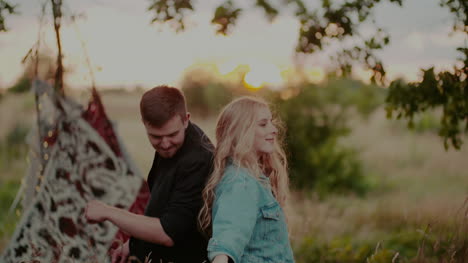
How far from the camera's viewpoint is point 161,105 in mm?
2814

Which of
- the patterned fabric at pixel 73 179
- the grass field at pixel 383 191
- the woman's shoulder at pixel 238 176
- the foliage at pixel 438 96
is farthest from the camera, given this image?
the grass field at pixel 383 191

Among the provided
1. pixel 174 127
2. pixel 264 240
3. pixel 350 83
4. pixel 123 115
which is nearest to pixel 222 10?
pixel 174 127

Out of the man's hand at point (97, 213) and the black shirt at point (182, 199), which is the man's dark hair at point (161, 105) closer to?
the black shirt at point (182, 199)

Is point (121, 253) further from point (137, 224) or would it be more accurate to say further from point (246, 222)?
point (246, 222)

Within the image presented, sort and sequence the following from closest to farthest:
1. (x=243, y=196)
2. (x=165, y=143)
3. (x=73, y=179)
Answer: (x=243, y=196) < (x=165, y=143) < (x=73, y=179)

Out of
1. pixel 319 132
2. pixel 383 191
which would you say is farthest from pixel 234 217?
pixel 383 191

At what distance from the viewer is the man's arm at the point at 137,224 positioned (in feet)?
8.54

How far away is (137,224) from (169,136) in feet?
1.66

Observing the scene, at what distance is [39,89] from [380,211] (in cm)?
514

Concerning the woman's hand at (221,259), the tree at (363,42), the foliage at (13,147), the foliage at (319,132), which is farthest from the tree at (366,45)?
the foliage at (13,147)

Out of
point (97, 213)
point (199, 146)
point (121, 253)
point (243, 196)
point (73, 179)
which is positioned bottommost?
point (121, 253)

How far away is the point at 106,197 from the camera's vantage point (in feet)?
16.0

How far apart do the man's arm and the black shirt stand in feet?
0.11

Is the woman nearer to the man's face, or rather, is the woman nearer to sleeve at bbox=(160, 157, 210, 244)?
sleeve at bbox=(160, 157, 210, 244)
